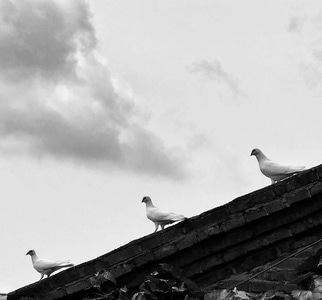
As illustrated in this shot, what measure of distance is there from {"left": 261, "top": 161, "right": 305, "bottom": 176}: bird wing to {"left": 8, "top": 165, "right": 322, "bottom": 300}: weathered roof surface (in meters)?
1.88

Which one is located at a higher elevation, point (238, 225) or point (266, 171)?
point (266, 171)

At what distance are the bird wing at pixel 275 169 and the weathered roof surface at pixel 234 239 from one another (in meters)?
1.88

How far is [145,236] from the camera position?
40.1 ft

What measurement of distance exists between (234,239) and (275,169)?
2.47 metres

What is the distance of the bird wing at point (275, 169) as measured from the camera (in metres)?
13.5

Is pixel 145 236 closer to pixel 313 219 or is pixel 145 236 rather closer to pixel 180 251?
pixel 180 251

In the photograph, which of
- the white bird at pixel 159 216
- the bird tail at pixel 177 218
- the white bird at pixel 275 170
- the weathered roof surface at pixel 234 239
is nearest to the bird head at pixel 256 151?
the white bird at pixel 275 170

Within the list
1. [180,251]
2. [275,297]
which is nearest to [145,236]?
[180,251]

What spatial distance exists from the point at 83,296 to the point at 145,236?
132cm

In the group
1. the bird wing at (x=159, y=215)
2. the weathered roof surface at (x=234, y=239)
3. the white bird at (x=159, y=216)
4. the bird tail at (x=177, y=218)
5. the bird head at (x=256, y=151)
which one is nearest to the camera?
the weathered roof surface at (x=234, y=239)

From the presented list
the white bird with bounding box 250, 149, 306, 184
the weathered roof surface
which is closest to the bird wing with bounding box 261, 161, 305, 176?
the white bird with bounding box 250, 149, 306, 184

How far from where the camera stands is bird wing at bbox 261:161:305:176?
13.5 m

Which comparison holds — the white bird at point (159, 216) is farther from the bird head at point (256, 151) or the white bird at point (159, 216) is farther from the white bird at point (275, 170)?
A: the bird head at point (256, 151)

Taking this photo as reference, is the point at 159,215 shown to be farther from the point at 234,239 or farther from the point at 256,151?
the point at 234,239
